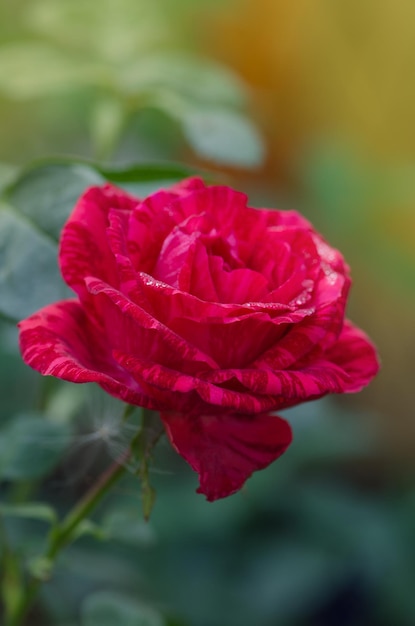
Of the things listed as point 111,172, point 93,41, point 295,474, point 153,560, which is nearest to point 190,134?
point 111,172

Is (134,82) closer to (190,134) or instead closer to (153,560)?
(190,134)

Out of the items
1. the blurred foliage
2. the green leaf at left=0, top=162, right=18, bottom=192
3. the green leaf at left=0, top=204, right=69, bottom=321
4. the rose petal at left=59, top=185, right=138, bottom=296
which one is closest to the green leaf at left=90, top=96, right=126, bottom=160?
the blurred foliage

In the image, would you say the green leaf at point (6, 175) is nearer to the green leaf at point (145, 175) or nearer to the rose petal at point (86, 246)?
the green leaf at point (145, 175)

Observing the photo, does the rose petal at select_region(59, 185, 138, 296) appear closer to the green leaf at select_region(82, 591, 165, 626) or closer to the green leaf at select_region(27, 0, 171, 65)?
the green leaf at select_region(82, 591, 165, 626)

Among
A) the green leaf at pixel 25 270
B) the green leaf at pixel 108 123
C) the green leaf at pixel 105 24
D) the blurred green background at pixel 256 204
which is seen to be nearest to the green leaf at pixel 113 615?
the blurred green background at pixel 256 204

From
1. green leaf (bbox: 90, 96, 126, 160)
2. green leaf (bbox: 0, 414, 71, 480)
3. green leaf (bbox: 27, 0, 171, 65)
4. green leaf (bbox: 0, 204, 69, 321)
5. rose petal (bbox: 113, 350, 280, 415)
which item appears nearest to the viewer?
rose petal (bbox: 113, 350, 280, 415)

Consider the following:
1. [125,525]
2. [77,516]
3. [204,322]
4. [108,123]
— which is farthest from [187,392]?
[108,123]

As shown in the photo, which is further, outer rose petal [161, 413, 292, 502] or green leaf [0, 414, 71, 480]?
green leaf [0, 414, 71, 480]

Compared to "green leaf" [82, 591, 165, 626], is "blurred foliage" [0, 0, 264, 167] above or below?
above
